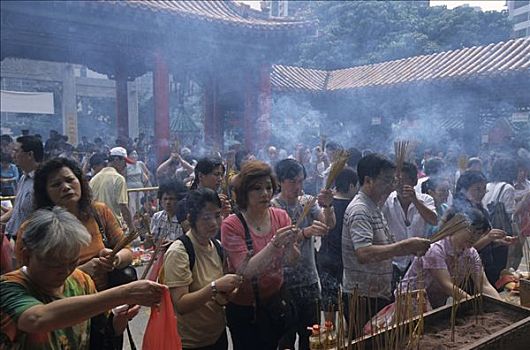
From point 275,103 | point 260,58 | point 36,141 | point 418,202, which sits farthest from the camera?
point 275,103

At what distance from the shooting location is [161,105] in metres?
7.26

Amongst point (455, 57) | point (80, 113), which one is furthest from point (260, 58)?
point (80, 113)

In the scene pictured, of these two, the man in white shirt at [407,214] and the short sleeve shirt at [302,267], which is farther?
the man in white shirt at [407,214]

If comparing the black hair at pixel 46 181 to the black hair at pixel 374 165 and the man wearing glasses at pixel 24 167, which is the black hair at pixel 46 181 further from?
the black hair at pixel 374 165

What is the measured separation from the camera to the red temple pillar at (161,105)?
23.5 feet

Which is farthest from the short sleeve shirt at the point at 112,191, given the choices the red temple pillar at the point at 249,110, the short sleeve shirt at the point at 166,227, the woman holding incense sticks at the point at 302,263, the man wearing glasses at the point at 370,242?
the red temple pillar at the point at 249,110

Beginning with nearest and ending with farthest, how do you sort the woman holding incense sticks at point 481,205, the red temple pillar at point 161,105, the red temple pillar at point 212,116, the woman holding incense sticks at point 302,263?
the woman holding incense sticks at point 302,263 → the woman holding incense sticks at point 481,205 → the red temple pillar at point 161,105 → the red temple pillar at point 212,116

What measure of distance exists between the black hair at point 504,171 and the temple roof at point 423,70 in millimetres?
3453

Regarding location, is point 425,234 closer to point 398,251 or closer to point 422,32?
point 398,251

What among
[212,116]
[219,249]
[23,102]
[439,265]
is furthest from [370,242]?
[23,102]

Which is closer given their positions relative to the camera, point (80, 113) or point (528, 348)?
point (528, 348)

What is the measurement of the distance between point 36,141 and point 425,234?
2.96 metres

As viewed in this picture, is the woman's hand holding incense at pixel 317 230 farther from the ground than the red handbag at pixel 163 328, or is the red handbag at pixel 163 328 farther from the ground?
the woman's hand holding incense at pixel 317 230

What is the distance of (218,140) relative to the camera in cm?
882
